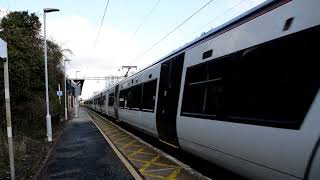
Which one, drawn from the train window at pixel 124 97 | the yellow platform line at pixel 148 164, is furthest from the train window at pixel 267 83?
the train window at pixel 124 97

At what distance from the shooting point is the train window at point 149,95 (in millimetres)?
12911

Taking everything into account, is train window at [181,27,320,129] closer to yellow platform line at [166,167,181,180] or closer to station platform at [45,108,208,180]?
yellow platform line at [166,167,181,180]

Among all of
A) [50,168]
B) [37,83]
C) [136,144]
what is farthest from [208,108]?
[37,83]

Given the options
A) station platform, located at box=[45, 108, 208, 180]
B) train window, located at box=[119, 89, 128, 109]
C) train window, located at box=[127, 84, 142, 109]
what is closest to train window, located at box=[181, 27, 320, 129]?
station platform, located at box=[45, 108, 208, 180]

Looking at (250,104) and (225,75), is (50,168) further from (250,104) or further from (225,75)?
(250,104)

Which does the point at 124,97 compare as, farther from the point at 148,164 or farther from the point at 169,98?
the point at 148,164

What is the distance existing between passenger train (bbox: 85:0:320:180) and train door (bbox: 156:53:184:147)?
50 centimetres

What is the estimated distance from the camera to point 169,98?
1050 cm

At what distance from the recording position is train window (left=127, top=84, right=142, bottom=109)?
16.0 metres

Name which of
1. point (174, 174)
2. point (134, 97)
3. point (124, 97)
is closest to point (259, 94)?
point (174, 174)

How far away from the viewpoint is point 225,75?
6.62 m

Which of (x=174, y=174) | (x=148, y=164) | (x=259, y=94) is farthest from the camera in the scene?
(x=148, y=164)

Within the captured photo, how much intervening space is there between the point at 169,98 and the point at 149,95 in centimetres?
320

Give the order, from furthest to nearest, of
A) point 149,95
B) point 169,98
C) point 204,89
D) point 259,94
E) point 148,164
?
1. point 149,95
2. point 169,98
3. point 148,164
4. point 204,89
5. point 259,94
